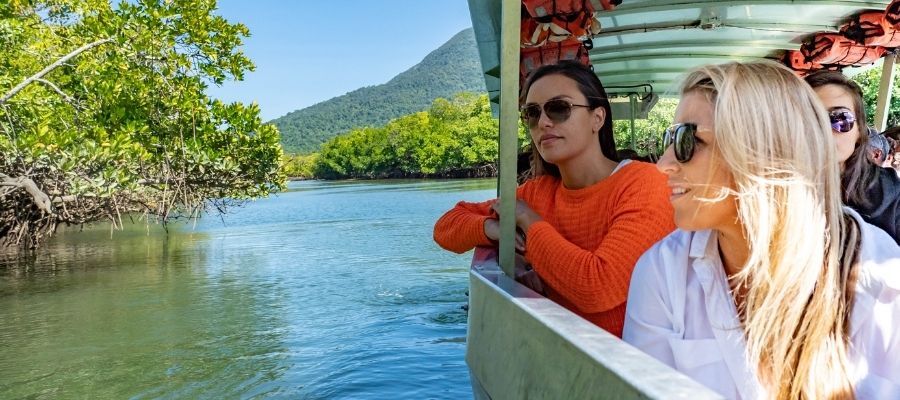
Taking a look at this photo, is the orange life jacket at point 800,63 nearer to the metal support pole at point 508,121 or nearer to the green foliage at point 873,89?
the metal support pole at point 508,121

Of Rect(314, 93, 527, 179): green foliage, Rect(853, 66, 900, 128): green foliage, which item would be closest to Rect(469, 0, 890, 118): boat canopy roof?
Rect(853, 66, 900, 128): green foliage

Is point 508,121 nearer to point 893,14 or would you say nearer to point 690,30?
point 893,14

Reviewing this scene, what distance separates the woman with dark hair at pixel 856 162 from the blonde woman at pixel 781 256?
1.12m

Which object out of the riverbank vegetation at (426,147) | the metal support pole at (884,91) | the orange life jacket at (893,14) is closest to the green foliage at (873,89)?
the metal support pole at (884,91)

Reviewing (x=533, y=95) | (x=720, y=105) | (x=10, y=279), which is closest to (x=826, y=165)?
(x=720, y=105)

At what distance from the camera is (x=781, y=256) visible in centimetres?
128

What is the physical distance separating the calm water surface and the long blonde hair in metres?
4.45

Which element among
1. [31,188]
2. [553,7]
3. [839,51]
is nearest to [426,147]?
[31,188]

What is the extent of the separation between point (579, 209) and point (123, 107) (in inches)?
410

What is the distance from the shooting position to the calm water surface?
21.1 ft

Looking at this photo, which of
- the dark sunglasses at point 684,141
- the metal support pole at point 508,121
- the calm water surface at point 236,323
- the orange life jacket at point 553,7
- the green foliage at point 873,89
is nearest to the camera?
Answer: the dark sunglasses at point 684,141

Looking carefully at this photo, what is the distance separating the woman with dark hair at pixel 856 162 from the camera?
2.30 metres

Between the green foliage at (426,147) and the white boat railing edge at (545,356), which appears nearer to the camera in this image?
the white boat railing edge at (545,356)

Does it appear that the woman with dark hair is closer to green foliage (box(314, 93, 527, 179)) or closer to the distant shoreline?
green foliage (box(314, 93, 527, 179))
